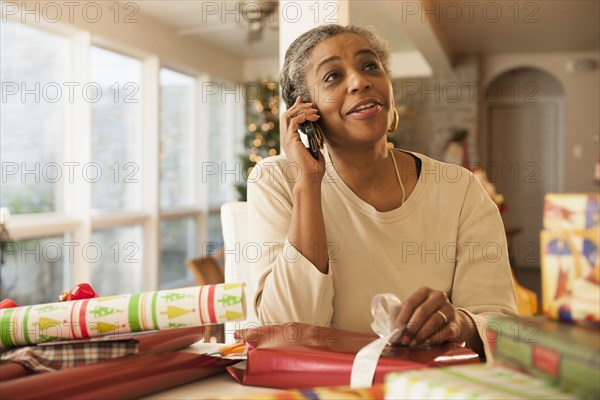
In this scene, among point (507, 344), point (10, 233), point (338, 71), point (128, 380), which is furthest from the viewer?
point (10, 233)

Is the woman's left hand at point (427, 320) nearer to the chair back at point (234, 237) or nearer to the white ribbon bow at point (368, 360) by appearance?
the white ribbon bow at point (368, 360)

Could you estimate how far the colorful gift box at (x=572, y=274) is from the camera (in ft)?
1.64

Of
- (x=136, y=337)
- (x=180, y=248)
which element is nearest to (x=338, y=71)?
(x=136, y=337)

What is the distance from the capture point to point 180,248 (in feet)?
25.6

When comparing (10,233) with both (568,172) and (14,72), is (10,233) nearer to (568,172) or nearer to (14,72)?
(14,72)

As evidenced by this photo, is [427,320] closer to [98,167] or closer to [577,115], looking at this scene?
[98,167]

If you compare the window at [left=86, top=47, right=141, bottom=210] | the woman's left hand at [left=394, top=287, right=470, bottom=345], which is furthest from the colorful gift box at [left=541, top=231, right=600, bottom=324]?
the window at [left=86, top=47, right=141, bottom=210]

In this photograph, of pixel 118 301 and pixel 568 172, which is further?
pixel 568 172

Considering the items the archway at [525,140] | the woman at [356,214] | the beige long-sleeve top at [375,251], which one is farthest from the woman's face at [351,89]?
the archway at [525,140]

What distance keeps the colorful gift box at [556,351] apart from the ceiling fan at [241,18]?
435cm

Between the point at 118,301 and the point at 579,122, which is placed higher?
the point at 579,122

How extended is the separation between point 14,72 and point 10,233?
1213mm

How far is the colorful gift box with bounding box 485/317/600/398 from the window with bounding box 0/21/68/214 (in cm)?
492

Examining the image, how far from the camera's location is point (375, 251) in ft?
4.41
